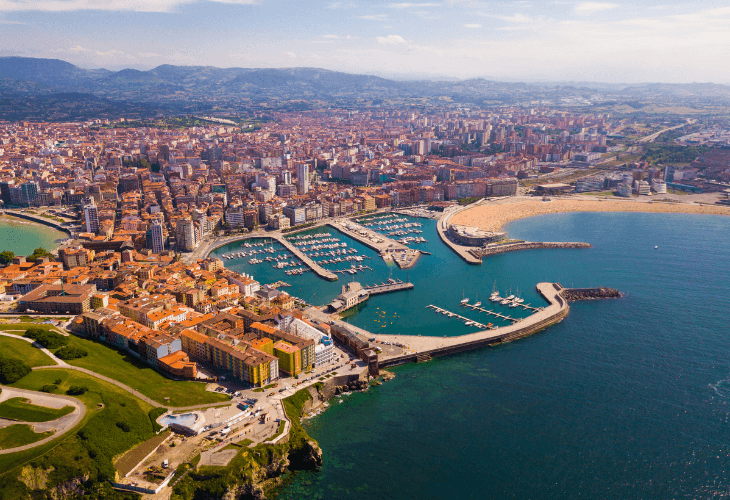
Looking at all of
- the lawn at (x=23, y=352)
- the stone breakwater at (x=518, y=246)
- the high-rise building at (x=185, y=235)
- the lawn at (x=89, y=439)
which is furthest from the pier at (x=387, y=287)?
the lawn at (x=23, y=352)

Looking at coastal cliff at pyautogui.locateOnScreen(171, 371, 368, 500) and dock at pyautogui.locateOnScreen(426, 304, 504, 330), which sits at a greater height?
dock at pyautogui.locateOnScreen(426, 304, 504, 330)

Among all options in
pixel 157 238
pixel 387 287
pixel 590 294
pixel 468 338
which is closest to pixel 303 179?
pixel 157 238

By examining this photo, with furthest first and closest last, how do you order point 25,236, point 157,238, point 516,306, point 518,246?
point 25,236 → point 518,246 → point 157,238 → point 516,306

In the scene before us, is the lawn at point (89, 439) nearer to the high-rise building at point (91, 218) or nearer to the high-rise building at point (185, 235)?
the high-rise building at point (185, 235)

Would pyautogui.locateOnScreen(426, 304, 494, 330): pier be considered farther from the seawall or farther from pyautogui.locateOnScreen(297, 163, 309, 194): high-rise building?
pyautogui.locateOnScreen(297, 163, 309, 194): high-rise building

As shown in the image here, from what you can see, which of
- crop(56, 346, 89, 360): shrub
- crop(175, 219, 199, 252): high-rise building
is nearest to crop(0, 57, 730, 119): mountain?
crop(175, 219, 199, 252): high-rise building

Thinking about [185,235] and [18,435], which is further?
[185,235]

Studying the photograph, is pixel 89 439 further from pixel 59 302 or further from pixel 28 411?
pixel 59 302
